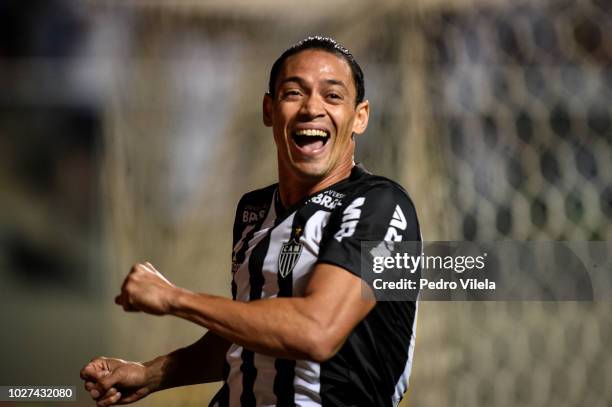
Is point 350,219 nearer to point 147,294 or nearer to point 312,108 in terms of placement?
point 312,108

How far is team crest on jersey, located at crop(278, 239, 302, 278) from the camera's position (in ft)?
5.72

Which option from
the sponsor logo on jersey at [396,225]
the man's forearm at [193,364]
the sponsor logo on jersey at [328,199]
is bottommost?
the man's forearm at [193,364]

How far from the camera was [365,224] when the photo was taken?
169 cm

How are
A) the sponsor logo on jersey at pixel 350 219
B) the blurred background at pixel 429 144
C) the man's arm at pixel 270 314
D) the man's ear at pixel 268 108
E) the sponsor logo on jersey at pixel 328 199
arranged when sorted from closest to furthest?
1. the man's arm at pixel 270 314
2. the sponsor logo on jersey at pixel 350 219
3. the sponsor logo on jersey at pixel 328 199
4. the man's ear at pixel 268 108
5. the blurred background at pixel 429 144

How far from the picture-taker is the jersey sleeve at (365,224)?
1624 mm

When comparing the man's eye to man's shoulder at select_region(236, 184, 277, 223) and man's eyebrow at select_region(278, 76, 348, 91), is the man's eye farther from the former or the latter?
man's shoulder at select_region(236, 184, 277, 223)

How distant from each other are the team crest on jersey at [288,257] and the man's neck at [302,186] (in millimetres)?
185

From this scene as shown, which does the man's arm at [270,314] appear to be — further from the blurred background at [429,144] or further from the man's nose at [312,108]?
the blurred background at [429,144]

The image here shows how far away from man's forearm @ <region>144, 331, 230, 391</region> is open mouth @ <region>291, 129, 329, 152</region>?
519mm

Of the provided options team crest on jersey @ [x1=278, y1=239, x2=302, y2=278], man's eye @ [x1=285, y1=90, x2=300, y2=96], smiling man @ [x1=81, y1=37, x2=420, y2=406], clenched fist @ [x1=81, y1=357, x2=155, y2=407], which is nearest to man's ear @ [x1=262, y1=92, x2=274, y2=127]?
smiling man @ [x1=81, y1=37, x2=420, y2=406]

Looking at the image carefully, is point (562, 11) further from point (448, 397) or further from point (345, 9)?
point (448, 397)

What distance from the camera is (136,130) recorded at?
3586 mm

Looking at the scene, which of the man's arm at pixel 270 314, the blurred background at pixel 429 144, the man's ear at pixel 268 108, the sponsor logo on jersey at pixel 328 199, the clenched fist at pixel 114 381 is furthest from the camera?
the blurred background at pixel 429 144

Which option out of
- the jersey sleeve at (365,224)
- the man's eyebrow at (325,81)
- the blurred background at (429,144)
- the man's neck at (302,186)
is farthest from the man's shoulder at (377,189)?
the blurred background at (429,144)
